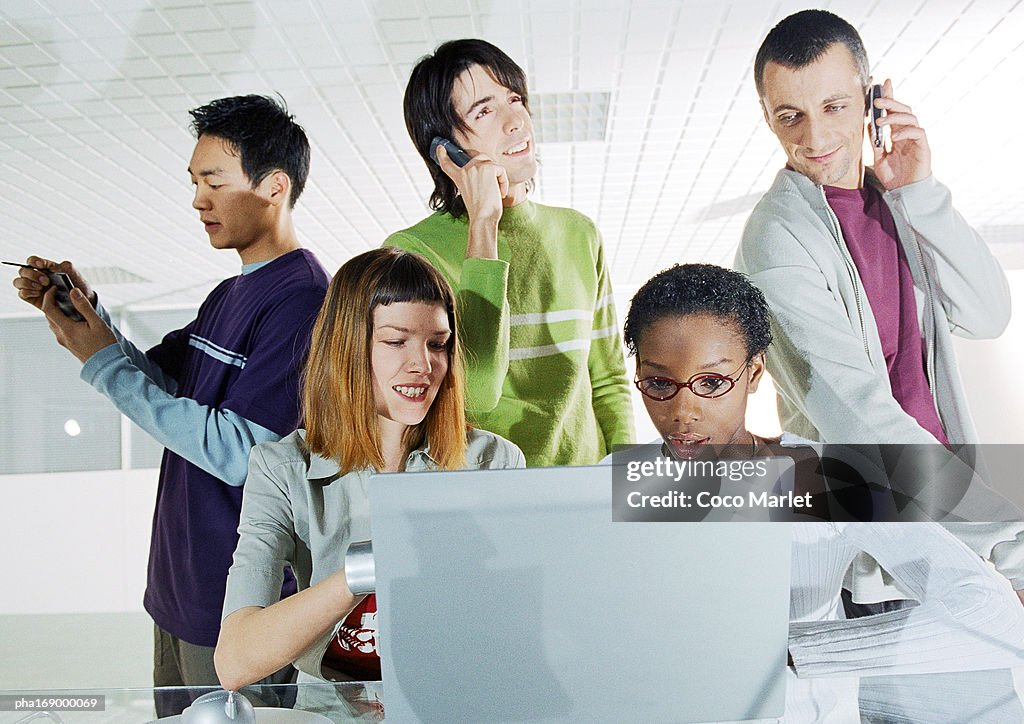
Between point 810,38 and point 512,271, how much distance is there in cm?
99

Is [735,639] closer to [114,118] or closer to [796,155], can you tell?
[796,155]

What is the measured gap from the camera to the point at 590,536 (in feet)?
3.01

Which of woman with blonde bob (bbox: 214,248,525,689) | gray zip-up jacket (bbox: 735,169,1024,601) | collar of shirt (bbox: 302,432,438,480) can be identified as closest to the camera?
woman with blonde bob (bbox: 214,248,525,689)

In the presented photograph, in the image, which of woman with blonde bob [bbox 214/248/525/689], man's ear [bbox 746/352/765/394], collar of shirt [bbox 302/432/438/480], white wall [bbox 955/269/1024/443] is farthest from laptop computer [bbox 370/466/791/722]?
white wall [bbox 955/269/1024/443]

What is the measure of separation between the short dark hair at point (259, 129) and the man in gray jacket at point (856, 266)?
1.21 metres

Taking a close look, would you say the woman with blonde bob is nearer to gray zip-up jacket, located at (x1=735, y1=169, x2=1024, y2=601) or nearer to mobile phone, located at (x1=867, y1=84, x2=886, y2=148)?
gray zip-up jacket, located at (x1=735, y1=169, x2=1024, y2=601)

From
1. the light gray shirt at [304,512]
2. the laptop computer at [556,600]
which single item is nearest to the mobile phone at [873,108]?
the light gray shirt at [304,512]

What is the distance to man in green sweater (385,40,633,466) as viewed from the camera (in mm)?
2166

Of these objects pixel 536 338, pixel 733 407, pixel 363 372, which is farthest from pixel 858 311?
pixel 363 372

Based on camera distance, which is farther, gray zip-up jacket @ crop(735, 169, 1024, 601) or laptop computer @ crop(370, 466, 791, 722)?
gray zip-up jacket @ crop(735, 169, 1024, 601)

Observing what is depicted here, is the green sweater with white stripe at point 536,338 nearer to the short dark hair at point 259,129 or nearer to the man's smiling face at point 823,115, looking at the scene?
the short dark hair at point 259,129

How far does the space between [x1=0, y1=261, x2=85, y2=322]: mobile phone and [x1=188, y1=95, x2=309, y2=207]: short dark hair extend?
0.56 m

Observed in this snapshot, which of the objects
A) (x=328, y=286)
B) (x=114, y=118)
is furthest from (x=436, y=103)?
(x=114, y=118)

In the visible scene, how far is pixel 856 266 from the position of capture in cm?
229
